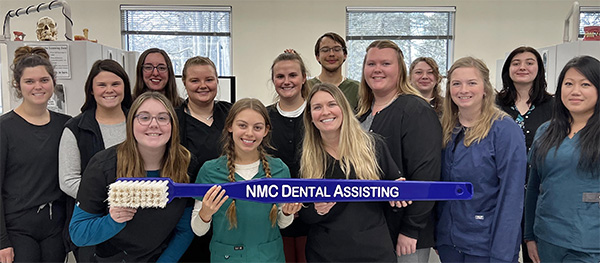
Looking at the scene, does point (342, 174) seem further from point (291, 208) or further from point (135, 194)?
point (135, 194)

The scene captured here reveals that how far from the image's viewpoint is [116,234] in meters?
1.76

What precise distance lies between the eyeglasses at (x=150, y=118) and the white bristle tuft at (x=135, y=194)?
0.34 metres

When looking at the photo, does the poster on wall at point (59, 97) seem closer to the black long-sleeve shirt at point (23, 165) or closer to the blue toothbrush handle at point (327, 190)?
the black long-sleeve shirt at point (23, 165)

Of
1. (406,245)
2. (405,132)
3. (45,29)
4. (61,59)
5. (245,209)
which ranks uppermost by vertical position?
(45,29)

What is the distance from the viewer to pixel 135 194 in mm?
1549

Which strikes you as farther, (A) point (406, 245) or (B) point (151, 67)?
(B) point (151, 67)

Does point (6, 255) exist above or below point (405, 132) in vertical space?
below

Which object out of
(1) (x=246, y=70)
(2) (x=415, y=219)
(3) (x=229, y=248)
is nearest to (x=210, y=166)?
(3) (x=229, y=248)

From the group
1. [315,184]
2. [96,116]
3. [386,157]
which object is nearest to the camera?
[315,184]

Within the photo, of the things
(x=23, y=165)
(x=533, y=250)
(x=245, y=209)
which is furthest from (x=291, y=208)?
(x=23, y=165)

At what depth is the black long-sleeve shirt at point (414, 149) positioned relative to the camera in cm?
189

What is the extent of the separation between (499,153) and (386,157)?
20.1 inches

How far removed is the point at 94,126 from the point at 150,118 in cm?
52

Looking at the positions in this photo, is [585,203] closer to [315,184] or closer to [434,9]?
[315,184]
